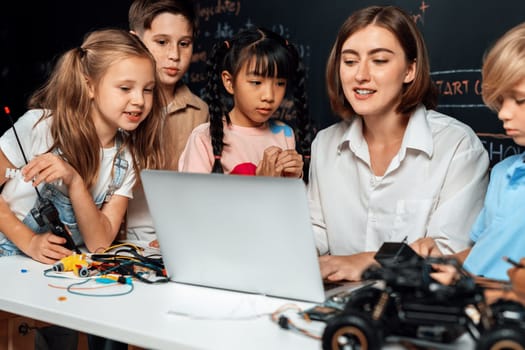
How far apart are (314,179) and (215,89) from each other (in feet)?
1.59

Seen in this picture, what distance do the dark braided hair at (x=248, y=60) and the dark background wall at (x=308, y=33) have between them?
0.84 metres

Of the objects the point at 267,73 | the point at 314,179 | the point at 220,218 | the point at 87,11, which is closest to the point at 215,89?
the point at 267,73

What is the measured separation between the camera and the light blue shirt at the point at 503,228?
1492 mm

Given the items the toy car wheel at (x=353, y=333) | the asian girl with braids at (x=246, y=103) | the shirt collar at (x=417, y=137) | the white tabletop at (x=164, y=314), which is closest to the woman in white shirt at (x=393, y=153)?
the shirt collar at (x=417, y=137)

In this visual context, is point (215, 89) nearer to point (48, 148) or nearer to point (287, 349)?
point (48, 148)

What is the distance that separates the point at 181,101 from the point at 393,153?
102cm

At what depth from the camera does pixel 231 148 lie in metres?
2.23

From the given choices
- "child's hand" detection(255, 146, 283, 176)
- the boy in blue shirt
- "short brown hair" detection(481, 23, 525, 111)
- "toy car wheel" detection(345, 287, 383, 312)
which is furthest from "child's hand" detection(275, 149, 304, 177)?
"toy car wheel" detection(345, 287, 383, 312)

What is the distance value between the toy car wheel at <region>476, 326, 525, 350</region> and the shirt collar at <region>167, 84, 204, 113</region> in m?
1.83

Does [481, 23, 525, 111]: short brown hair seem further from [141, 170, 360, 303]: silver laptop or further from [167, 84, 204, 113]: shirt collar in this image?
[167, 84, 204, 113]: shirt collar

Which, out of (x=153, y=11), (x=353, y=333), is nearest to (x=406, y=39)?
(x=353, y=333)

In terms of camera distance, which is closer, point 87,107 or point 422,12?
point 87,107

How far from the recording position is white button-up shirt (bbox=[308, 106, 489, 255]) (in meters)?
1.73

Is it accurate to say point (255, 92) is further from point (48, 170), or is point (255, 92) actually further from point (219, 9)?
point (219, 9)
